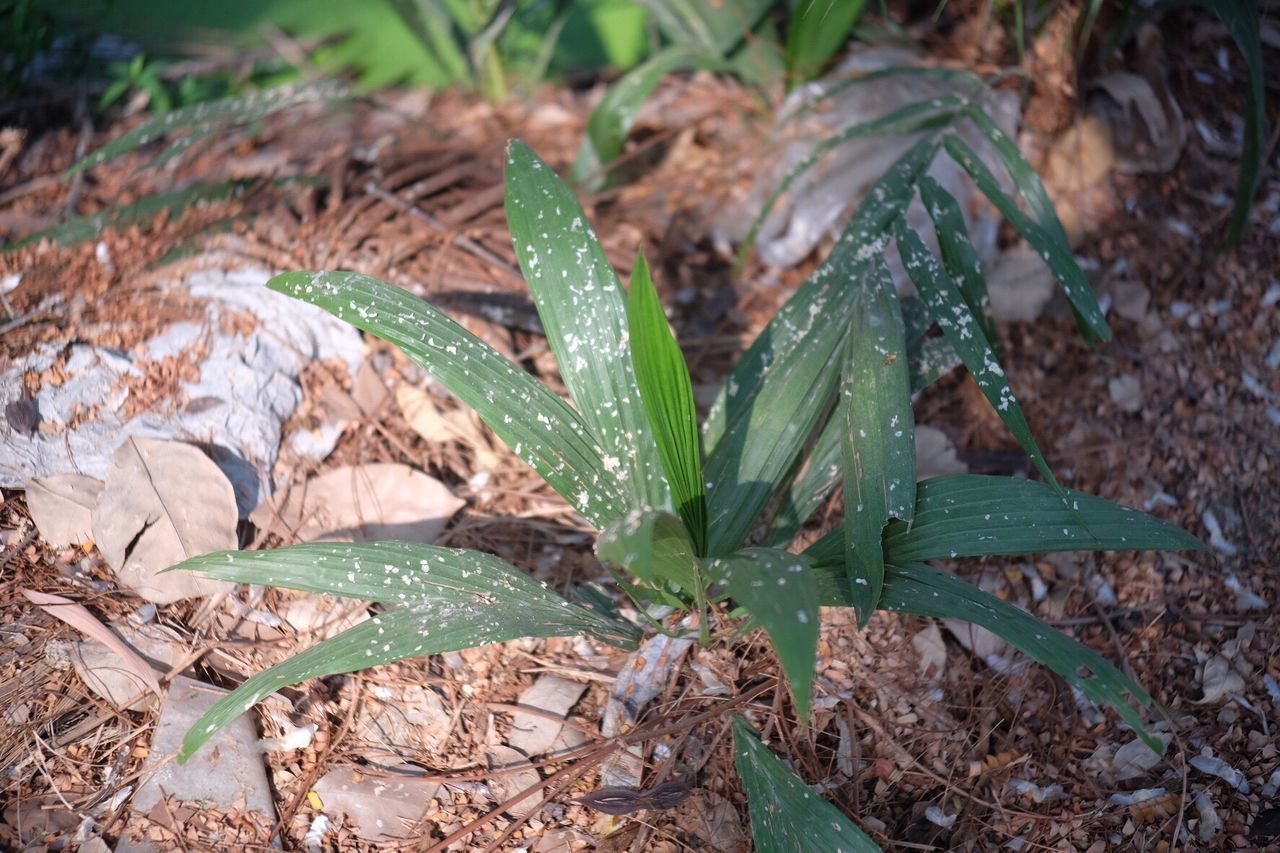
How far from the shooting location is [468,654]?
3.92ft

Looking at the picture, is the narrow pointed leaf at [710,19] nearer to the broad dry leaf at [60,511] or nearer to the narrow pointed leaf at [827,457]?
the narrow pointed leaf at [827,457]

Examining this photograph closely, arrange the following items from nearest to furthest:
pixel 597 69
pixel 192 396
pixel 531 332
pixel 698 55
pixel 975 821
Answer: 1. pixel 975 821
2. pixel 192 396
3. pixel 531 332
4. pixel 698 55
5. pixel 597 69

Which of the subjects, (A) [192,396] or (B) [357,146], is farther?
(B) [357,146]

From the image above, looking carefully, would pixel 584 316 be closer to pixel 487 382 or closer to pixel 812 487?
pixel 487 382

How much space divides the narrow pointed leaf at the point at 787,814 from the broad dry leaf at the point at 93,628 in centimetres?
71

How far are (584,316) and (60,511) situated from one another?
2.45 ft

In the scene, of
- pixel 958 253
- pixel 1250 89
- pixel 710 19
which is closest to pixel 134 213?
pixel 710 19

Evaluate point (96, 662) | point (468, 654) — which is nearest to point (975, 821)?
point (468, 654)

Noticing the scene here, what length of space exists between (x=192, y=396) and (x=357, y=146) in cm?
71

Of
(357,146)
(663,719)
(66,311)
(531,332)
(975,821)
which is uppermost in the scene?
(357,146)

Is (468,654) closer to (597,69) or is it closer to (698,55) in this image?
(698,55)

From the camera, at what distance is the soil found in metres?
1.06

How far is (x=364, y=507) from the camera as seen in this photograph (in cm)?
130

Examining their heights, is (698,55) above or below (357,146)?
above
